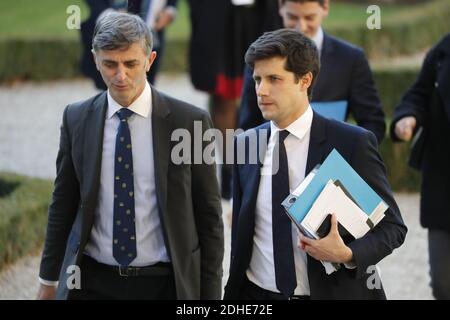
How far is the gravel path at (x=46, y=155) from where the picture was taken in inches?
245

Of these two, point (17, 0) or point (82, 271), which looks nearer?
point (82, 271)

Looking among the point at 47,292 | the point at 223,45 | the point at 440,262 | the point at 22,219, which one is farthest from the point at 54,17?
the point at 47,292

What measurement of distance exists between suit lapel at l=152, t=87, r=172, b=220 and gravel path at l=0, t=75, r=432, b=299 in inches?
93.3

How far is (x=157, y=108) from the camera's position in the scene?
12.9 feet

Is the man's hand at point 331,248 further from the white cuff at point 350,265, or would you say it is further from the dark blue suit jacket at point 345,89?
the dark blue suit jacket at point 345,89

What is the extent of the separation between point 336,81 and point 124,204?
65.9 inches

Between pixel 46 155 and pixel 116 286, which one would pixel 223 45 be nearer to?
pixel 46 155

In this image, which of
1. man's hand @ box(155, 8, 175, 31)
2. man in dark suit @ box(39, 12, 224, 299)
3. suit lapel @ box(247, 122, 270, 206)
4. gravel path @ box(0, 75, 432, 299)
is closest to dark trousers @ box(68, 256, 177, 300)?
man in dark suit @ box(39, 12, 224, 299)

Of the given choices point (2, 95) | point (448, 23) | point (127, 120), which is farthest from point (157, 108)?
point (448, 23)

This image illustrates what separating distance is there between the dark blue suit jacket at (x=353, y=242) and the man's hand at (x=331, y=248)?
41 mm

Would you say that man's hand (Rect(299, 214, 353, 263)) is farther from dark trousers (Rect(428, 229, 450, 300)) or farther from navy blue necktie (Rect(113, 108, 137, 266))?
dark trousers (Rect(428, 229, 450, 300))
